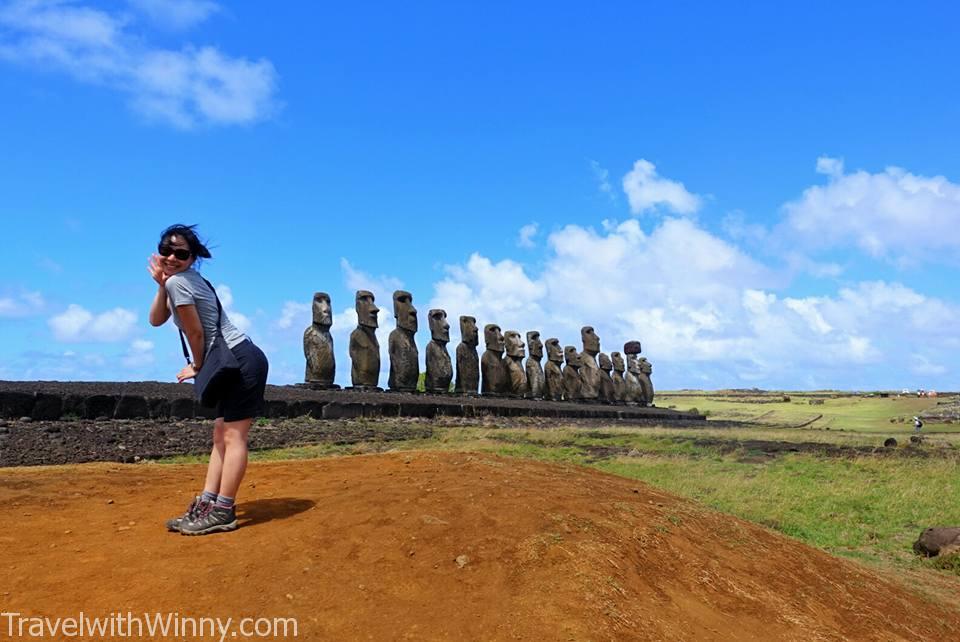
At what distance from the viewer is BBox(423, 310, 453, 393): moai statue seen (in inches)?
1005

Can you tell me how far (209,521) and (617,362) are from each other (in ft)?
113

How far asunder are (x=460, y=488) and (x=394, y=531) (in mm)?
1097

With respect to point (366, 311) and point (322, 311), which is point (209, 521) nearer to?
point (322, 311)

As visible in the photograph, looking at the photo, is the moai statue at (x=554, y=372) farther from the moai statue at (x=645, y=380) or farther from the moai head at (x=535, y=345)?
the moai statue at (x=645, y=380)

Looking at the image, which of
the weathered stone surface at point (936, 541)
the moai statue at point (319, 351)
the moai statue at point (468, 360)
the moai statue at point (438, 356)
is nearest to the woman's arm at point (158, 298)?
the weathered stone surface at point (936, 541)

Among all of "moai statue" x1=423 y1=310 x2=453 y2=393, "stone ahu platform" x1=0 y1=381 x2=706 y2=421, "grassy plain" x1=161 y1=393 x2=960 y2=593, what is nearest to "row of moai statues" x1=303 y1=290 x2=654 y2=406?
"moai statue" x1=423 y1=310 x2=453 y2=393

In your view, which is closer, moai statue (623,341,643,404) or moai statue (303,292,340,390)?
moai statue (303,292,340,390)

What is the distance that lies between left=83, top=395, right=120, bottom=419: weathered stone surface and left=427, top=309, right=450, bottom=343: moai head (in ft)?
47.1

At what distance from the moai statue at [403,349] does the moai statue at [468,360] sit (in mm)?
3284

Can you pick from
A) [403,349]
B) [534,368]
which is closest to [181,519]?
[403,349]

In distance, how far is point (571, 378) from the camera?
34469 mm

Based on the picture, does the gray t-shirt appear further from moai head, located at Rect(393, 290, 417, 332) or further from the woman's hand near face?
moai head, located at Rect(393, 290, 417, 332)

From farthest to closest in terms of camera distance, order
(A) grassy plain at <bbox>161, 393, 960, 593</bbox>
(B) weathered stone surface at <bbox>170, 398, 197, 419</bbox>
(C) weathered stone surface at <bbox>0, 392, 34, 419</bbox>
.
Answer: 1. (B) weathered stone surface at <bbox>170, 398, 197, 419</bbox>
2. (C) weathered stone surface at <bbox>0, 392, 34, 419</bbox>
3. (A) grassy plain at <bbox>161, 393, 960, 593</bbox>

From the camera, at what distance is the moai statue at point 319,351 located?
20.8 metres
